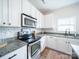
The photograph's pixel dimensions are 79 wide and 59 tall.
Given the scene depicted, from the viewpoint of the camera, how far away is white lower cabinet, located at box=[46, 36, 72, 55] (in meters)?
3.39

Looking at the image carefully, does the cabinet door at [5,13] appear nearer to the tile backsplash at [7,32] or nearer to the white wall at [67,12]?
the tile backsplash at [7,32]

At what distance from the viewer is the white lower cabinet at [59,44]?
3.39 m

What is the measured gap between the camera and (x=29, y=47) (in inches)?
74.5

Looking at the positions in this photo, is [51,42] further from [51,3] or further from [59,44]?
[51,3]

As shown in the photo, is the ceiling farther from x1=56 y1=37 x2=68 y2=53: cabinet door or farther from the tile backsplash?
x1=56 y1=37 x2=68 y2=53: cabinet door

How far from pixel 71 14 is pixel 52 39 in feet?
6.07

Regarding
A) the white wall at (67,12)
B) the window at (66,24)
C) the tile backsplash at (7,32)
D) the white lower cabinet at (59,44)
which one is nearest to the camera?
the tile backsplash at (7,32)

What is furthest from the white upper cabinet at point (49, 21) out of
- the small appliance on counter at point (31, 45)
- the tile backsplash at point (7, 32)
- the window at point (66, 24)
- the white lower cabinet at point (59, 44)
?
the tile backsplash at point (7, 32)

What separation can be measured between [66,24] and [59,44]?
53.2 inches

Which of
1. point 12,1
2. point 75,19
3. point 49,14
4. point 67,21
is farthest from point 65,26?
point 12,1

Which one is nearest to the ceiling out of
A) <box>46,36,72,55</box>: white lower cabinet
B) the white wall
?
the white wall

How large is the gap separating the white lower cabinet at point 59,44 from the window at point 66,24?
2.98 feet

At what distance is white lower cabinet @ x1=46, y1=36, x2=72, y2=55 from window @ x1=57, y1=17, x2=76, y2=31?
908 millimetres

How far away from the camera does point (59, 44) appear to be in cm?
385
